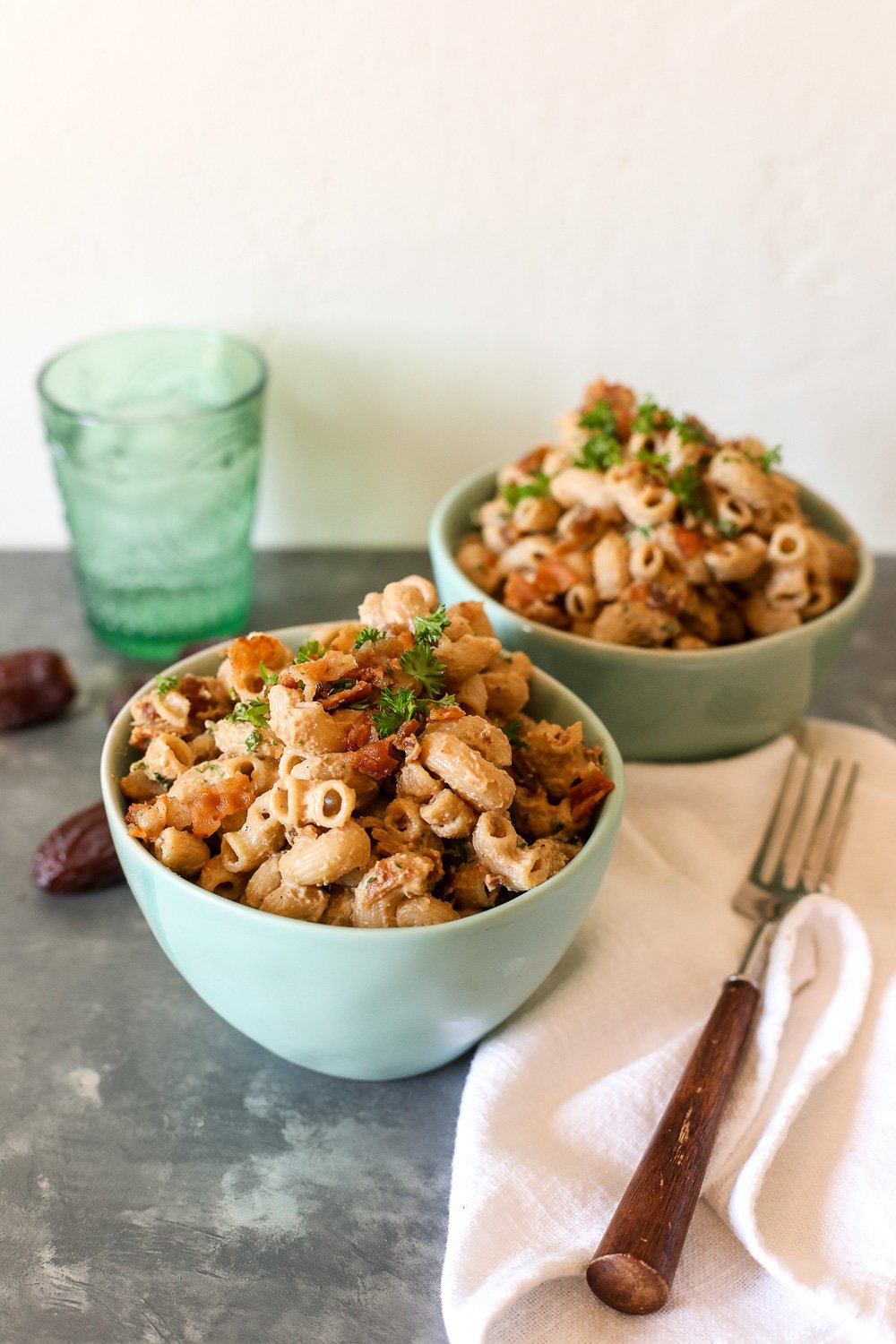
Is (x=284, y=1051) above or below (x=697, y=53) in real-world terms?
below

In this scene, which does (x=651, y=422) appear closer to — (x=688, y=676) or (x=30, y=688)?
(x=688, y=676)

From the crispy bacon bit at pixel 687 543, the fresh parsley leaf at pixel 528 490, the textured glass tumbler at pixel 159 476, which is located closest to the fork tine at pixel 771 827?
the crispy bacon bit at pixel 687 543

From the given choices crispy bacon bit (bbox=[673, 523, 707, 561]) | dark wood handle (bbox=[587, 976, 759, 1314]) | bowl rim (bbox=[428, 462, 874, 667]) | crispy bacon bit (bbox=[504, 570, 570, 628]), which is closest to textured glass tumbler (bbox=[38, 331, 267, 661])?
bowl rim (bbox=[428, 462, 874, 667])

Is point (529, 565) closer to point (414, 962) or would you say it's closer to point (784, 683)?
point (784, 683)

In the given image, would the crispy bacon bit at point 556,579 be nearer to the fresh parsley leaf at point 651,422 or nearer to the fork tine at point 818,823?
the fresh parsley leaf at point 651,422

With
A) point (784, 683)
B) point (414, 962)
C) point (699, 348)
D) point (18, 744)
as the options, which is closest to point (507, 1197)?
point (414, 962)

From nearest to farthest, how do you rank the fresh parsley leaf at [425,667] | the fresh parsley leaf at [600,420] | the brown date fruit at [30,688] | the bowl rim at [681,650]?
the fresh parsley leaf at [425,667]
the bowl rim at [681,650]
the fresh parsley leaf at [600,420]
the brown date fruit at [30,688]
